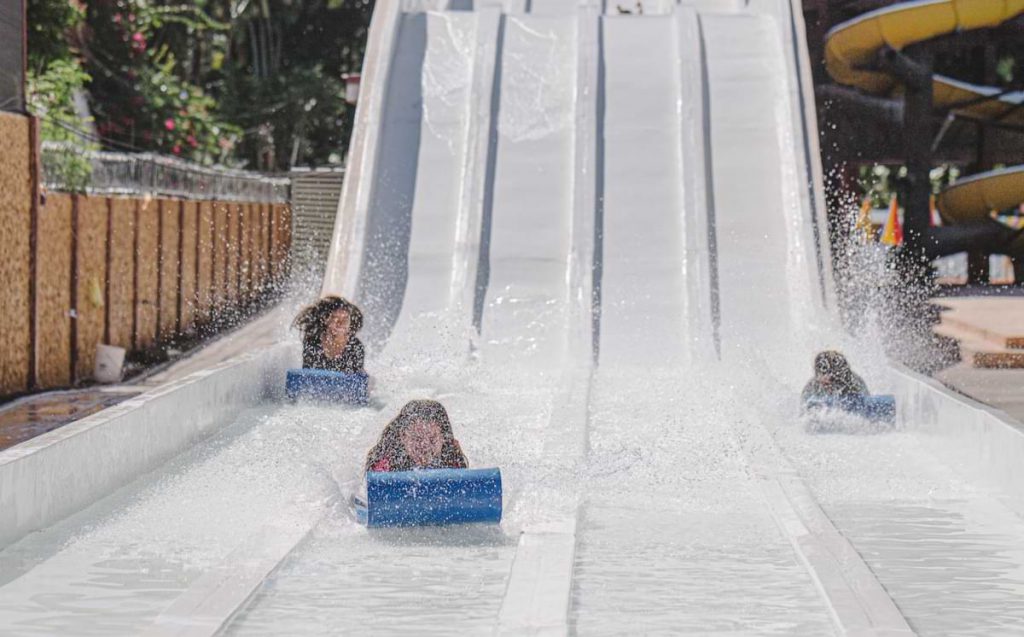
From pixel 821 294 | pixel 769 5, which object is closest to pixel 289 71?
pixel 769 5

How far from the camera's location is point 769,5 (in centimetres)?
1681

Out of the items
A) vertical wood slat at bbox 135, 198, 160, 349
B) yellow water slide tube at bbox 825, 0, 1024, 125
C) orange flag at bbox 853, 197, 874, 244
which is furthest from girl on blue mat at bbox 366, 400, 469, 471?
yellow water slide tube at bbox 825, 0, 1024, 125

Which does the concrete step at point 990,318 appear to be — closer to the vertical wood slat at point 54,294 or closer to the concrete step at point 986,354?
the concrete step at point 986,354

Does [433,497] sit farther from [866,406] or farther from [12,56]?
[12,56]

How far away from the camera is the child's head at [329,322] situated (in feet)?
35.4

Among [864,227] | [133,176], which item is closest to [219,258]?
[133,176]

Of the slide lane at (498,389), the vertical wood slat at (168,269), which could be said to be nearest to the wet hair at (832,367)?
the slide lane at (498,389)

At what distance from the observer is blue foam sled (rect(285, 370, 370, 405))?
1017 centimetres

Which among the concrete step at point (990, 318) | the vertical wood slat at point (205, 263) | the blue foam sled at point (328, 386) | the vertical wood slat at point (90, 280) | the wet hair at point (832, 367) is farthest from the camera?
the vertical wood slat at point (205, 263)

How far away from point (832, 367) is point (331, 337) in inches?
134

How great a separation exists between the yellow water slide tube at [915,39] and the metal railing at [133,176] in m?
7.85

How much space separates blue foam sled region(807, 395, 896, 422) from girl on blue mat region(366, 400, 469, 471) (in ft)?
10.4

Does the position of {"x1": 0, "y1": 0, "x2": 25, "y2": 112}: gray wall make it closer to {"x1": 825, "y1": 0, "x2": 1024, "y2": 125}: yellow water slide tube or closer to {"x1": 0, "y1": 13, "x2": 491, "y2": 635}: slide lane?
{"x1": 0, "y1": 13, "x2": 491, "y2": 635}: slide lane

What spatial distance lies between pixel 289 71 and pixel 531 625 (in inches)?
1047
